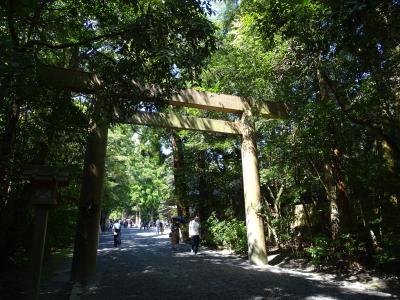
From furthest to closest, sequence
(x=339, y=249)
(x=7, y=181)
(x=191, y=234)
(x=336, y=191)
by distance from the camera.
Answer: (x=191, y=234) < (x=336, y=191) < (x=339, y=249) < (x=7, y=181)

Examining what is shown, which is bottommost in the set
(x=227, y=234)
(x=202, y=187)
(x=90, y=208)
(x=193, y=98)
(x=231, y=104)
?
(x=227, y=234)

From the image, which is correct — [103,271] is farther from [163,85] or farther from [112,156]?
[112,156]

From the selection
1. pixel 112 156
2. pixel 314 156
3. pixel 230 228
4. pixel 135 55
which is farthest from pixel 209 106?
pixel 112 156

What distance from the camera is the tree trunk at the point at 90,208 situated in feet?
26.3

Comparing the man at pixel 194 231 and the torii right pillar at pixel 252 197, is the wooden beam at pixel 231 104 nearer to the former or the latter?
the torii right pillar at pixel 252 197

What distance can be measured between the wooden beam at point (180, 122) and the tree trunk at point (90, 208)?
1.10m

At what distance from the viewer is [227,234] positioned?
47.0ft

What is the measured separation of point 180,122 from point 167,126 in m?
0.45

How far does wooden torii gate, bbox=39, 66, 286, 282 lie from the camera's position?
26.6 ft

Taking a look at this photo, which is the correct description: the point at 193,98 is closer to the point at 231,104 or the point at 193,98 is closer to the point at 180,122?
the point at 180,122

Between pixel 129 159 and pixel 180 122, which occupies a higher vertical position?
pixel 129 159

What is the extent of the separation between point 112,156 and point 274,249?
13438 millimetres

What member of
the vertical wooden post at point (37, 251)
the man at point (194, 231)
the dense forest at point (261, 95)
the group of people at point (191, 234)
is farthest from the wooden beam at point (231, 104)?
the vertical wooden post at point (37, 251)

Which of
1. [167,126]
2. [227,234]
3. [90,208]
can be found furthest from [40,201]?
[227,234]
